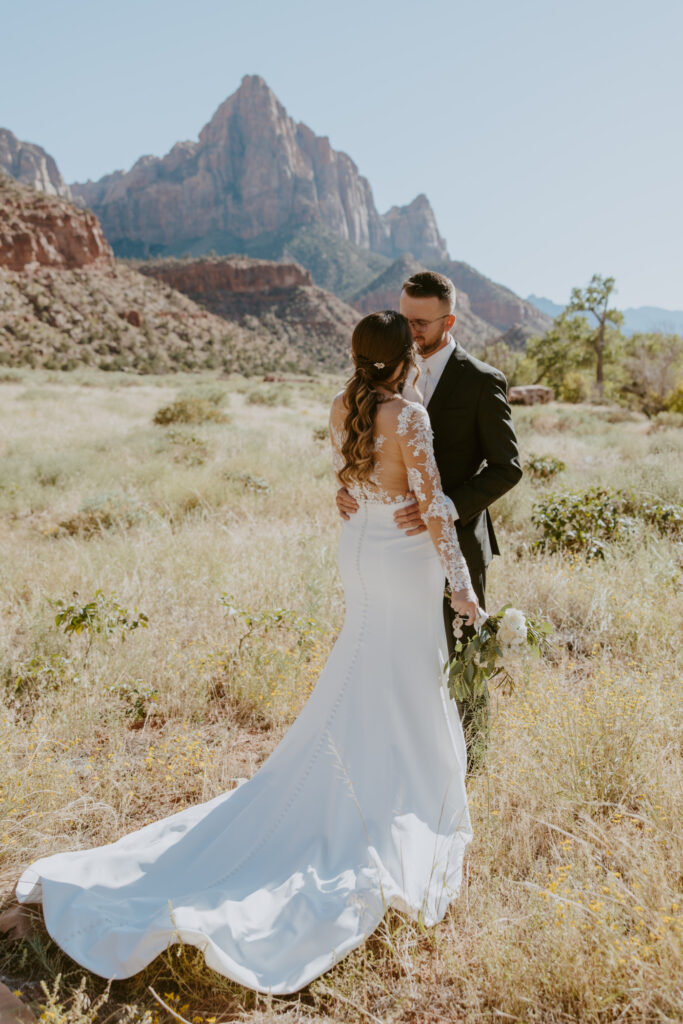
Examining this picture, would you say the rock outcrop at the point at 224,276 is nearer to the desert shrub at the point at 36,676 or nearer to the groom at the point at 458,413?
the desert shrub at the point at 36,676

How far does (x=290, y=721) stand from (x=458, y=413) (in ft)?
7.48

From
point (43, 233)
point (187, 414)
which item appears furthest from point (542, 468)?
point (43, 233)

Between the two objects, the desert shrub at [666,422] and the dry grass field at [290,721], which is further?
the desert shrub at [666,422]

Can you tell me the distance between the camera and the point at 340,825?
2436 millimetres

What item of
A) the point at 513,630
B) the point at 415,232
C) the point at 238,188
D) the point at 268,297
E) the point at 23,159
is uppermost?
the point at 23,159

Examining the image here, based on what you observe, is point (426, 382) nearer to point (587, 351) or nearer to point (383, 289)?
point (587, 351)

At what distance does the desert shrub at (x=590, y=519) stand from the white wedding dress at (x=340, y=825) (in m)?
3.92

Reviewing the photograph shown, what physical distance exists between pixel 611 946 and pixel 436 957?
649 mm

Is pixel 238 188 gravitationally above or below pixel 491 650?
above

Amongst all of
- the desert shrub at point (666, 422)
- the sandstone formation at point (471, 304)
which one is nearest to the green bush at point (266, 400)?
the desert shrub at point (666, 422)

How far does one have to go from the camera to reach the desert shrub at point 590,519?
6.25 meters

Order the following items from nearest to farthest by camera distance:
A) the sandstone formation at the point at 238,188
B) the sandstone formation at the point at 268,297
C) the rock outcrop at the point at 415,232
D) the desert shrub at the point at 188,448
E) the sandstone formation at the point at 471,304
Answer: the desert shrub at the point at 188,448 < the sandstone formation at the point at 268,297 < the sandstone formation at the point at 471,304 < the sandstone formation at the point at 238,188 < the rock outcrop at the point at 415,232

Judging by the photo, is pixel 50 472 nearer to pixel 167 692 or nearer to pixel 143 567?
pixel 143 567

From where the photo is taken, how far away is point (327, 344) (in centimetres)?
7344
